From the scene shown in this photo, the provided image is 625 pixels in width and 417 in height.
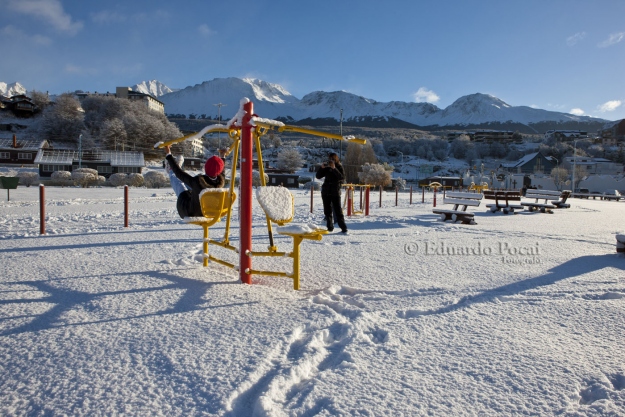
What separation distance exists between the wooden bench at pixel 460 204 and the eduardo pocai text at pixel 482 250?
3619mm

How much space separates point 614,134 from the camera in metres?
151

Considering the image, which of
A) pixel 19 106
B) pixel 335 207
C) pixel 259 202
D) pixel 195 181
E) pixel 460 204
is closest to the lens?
pixel 259 202

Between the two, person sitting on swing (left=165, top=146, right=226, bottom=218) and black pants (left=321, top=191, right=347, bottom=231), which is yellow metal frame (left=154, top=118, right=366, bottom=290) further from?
black pants (left=321, top=191, right=347, bottom=231)

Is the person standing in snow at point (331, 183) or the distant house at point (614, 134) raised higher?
the distant house at point (614, 134)

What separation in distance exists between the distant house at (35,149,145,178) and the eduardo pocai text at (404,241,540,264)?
182 feet

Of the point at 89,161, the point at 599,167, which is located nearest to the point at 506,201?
the point at 89,161

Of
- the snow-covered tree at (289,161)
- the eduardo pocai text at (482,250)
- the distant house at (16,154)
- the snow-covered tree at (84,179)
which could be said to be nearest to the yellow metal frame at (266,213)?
the eduardo pocai text at (482,250)

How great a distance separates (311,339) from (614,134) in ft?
624

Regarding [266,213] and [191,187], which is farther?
[191,187]

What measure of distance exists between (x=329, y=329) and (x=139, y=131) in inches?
3738

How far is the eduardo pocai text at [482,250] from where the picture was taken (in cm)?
588

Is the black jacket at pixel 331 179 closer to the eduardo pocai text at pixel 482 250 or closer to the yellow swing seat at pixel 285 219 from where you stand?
the eduardo pocai text at pixel 482 250

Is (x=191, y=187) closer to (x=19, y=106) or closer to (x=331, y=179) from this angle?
(x=331, y=179)

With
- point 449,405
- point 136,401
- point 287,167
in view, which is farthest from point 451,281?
point 287,167
